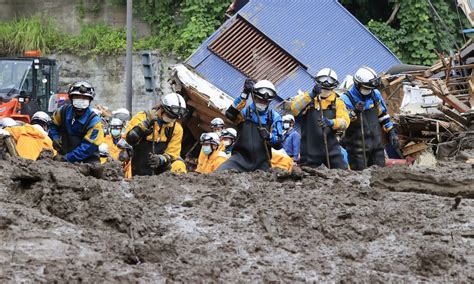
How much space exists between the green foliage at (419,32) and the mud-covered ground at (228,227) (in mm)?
18291

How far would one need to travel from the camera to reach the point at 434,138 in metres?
17.5

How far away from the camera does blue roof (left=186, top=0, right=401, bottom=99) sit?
19.7 metres

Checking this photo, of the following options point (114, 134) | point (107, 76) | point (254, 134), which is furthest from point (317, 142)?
point (107, 76)

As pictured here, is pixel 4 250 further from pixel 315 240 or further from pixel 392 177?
pixel 392 177

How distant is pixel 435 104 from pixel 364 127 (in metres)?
6.24

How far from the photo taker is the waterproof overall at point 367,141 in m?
12.1

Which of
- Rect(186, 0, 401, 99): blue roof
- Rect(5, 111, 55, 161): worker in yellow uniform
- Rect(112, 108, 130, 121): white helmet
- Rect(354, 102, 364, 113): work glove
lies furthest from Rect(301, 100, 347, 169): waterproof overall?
Rect(186, 0, 401, 99): blue roof

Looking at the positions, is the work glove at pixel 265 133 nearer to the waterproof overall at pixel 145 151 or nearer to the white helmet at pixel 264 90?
the white helmet at pixel 264 90

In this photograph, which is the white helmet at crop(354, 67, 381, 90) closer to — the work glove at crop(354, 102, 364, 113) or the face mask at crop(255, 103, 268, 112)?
the work glove at crop(354, 102, 364, 113)

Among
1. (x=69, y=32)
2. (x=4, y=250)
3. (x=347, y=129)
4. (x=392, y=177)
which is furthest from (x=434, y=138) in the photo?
(x=69, y=32)

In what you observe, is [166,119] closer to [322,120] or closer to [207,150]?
[322,120]

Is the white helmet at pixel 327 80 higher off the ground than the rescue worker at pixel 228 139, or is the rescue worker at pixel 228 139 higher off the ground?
the white helmet at pixel 327 80

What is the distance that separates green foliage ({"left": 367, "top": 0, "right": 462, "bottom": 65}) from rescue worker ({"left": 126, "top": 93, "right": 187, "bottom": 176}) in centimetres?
1528

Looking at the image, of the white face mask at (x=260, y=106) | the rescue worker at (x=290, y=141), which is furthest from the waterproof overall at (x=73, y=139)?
the rescue worker at (x=290, y=141)
